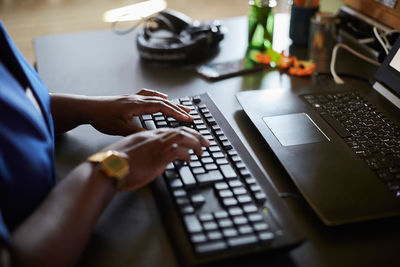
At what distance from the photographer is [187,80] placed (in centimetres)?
115

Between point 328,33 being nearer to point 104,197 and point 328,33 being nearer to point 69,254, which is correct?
point 104,197

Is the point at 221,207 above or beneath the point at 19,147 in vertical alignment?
beneath

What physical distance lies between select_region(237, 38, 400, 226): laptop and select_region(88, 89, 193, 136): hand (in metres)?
0.18

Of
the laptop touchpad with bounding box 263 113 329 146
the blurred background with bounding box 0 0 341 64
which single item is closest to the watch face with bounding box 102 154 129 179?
→ the laptop touchpad with bounding box 263 113 329 146

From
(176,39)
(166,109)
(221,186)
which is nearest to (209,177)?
(221,186)

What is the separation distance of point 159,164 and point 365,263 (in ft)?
1.14

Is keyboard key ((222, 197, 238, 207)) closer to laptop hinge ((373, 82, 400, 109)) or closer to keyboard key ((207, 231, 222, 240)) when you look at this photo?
keyboard key ((207, 231, 222, 240))

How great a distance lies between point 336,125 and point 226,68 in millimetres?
410

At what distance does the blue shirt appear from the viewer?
0.58 m

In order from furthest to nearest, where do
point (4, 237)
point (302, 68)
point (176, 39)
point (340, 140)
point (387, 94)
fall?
point (176, 39)
point (302, 68)
point (387, 94)
point (340, 140)
point (4, 237)

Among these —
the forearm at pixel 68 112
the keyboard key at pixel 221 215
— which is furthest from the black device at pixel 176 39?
the keyboard key at pixel 221 215

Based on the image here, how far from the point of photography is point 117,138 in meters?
0.89

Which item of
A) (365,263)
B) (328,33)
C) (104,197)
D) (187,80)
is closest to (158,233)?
(104,197)

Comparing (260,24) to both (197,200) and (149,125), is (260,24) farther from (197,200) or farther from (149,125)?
(197,200)
